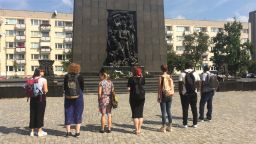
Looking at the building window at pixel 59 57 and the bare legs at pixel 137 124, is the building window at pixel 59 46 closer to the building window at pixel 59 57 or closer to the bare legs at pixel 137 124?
the building window at pixel 59 57

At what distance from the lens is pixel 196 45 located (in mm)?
71375

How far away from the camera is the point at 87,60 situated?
86.3ft

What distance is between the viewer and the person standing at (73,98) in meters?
9.03

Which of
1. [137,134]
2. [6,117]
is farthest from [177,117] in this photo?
[6,117]

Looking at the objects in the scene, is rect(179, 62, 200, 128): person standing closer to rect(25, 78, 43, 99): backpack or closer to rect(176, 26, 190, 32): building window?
rect(25, 78, 43, 99): backpack

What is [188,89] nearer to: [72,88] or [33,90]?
[72,88]

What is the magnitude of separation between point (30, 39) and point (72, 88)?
8009 cm

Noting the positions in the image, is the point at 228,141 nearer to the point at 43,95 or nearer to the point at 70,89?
the point at 70,89

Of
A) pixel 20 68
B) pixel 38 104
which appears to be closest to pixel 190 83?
pixel 38 104

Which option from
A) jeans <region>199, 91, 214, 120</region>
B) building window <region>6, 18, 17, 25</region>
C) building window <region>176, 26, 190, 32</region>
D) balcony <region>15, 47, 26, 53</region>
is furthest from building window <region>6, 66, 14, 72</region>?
jeans <region>199, 91, 214, 120</region>

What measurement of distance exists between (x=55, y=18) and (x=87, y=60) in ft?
207

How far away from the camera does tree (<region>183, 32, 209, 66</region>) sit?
69062 millimetres

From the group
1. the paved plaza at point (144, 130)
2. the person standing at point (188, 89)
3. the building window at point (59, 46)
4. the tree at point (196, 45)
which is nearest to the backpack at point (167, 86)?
the person standing at point (188, 89)

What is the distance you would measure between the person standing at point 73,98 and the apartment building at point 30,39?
7527cm
